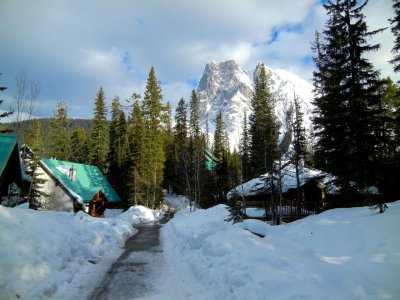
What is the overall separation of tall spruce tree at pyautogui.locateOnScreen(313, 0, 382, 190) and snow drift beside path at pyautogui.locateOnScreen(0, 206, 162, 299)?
51.0 ft

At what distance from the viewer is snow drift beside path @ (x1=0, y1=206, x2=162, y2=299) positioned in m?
7.17

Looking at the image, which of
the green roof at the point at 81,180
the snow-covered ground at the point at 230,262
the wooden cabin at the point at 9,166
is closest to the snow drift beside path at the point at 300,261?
the snow-covered ground at the point at 230,262

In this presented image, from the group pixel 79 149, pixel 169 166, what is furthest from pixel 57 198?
pixel 169 166

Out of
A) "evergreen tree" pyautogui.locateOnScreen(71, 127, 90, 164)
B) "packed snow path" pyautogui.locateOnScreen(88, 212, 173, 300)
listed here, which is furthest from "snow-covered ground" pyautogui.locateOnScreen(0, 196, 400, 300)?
"evergreen tree" pyautogui.locateOnScreen(71, 127, 90, 164)

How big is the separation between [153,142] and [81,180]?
43.7 feet

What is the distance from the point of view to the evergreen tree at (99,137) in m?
58.6

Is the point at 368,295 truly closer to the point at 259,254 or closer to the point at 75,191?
the point at 259,254

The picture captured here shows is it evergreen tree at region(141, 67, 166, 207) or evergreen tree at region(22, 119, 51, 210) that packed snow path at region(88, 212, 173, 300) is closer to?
evergreen tree at region(22, 119, 51, 210)

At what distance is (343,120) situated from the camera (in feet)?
70.7

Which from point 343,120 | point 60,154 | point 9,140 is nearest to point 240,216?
point 343,120

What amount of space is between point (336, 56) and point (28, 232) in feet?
71.0

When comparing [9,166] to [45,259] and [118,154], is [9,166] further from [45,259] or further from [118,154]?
[118,154]

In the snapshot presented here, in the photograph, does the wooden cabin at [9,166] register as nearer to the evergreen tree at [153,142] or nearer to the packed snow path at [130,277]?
the packed snow path at [130,277]

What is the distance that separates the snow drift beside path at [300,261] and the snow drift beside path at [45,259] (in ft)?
9.32
